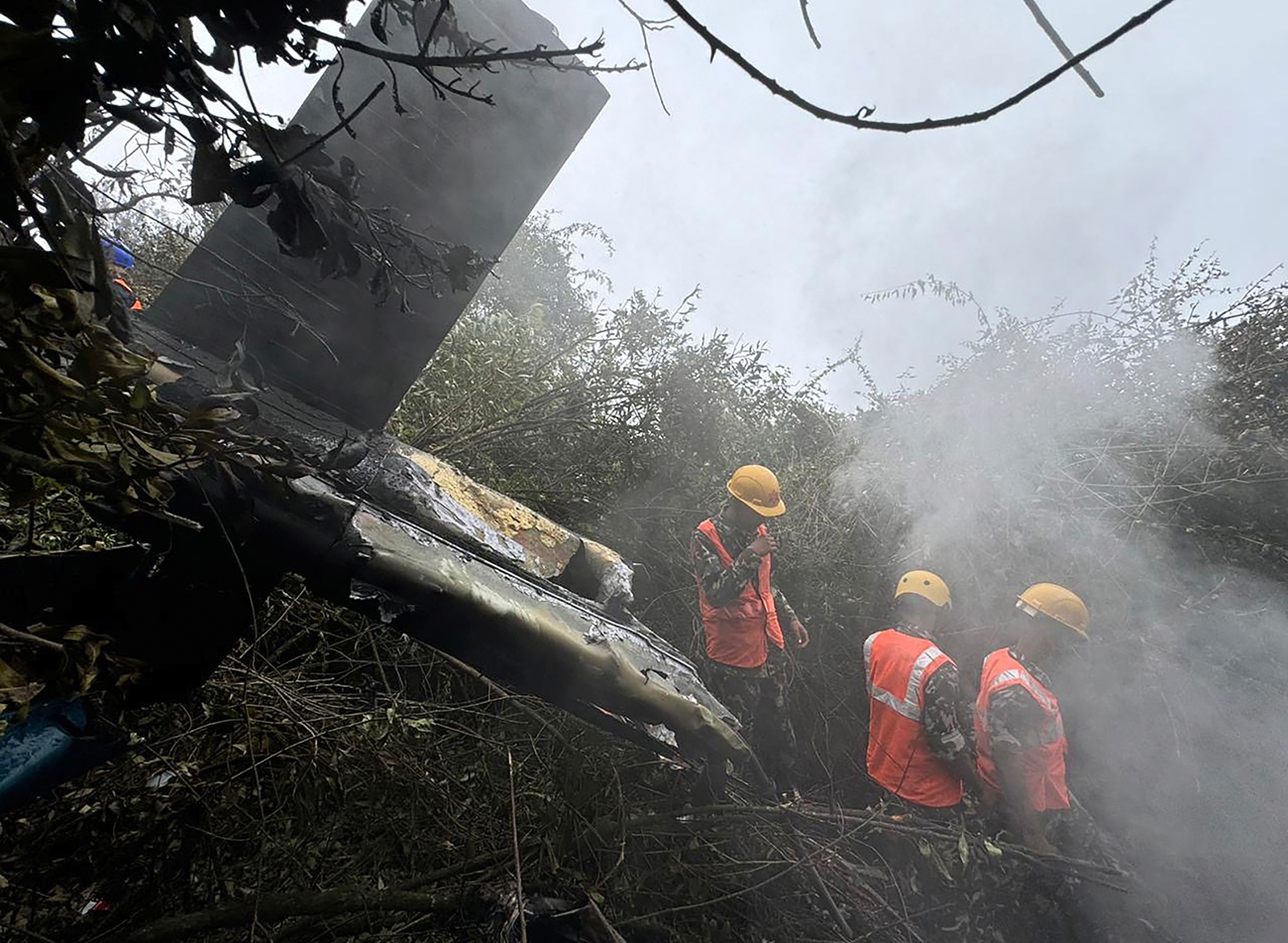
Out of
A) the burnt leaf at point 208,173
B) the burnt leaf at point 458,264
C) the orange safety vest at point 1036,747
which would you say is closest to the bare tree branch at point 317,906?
the burnt leaf at point 458,264

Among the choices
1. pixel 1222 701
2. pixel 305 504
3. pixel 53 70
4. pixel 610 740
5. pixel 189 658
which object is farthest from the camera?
pixel 1222 701

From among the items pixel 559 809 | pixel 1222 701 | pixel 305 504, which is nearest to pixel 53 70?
pixel 305 504

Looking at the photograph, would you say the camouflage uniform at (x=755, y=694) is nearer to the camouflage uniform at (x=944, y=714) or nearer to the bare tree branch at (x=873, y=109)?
the camouflage uniform at (x=944, y=714)

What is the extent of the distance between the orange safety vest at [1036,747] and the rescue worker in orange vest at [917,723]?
0.19 meters

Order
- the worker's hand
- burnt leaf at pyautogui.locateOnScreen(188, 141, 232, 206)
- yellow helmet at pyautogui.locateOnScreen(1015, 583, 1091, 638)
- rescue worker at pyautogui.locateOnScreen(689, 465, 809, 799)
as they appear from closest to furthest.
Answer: burnt leaf at pyautogui.locateOnScreen(188, 141, 232, 206), yellow helmet at pyautogui.locateOnScreen(1015, 583, 1091, 638), rescue worker at pyautogui.locateOnScreen(689, 465, 809, 799), the worker's hand

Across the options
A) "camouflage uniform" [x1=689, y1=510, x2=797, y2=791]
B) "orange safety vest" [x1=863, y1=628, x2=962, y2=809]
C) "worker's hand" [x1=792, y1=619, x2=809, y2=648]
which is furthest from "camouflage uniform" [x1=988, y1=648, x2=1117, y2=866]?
"camouflage uniform" [x1=689, y1=510, x2=797, y2=791]

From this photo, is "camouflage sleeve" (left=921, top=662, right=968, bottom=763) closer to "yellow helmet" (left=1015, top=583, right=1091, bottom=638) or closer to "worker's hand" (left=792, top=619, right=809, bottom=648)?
"yellow helmet" (left=1015, top=583, right=1091, bottom=638)

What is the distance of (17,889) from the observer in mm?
2223

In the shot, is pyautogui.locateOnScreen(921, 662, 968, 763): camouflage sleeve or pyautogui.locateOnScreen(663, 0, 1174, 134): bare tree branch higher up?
pyautogui.locateOnScreen(663, 0, 1174, 134): bare tree branch

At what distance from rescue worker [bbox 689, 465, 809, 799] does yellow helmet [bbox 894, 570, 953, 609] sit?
1094mm

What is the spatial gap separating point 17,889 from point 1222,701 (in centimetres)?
830

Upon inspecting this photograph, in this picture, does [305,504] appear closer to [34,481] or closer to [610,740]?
[34,481]

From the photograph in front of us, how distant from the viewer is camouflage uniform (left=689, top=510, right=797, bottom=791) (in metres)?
5.00

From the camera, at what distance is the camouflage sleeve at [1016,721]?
3930 millimetres
